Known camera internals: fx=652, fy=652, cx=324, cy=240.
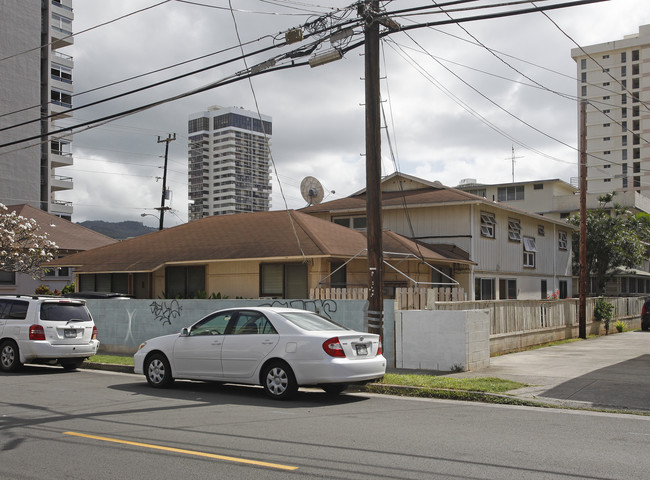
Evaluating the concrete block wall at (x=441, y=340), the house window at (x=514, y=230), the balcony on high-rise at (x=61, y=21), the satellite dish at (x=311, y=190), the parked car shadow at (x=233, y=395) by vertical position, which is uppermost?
the balcony on high-rise at (x=61, y=21)

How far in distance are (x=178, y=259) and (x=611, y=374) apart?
1407 centimetres

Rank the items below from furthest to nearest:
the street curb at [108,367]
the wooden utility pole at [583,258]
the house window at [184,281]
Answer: the wooden utility pole at [583,258], the house window at [184,281], the street curb at [108,367]

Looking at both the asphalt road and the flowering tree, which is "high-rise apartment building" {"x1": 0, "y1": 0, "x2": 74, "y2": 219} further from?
the asphalt road

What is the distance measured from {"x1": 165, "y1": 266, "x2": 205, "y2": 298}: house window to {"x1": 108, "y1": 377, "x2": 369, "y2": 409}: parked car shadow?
1006 centimetres

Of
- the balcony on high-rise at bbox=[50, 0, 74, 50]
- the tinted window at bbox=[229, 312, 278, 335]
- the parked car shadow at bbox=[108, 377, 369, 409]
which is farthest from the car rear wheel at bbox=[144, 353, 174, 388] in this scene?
the balcony on high-rise at bbox=[50, 0, 74, 50]

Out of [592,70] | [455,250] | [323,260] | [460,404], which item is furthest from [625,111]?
[460,404]

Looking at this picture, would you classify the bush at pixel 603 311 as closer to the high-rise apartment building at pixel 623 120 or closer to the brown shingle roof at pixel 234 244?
the brown shingle roof at pixel 234 244

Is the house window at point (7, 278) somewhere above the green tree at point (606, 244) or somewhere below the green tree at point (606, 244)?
below

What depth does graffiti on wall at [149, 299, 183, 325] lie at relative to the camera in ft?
59.5

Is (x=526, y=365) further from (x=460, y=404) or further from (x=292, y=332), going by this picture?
(x=292, y=332)

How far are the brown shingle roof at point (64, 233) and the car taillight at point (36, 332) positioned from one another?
1754cm

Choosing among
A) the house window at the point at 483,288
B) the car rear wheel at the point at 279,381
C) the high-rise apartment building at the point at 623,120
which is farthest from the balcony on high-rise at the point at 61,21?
the high-rise apartment building at the point at 623,120

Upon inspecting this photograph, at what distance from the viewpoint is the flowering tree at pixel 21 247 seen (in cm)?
2730

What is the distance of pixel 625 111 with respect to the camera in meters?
98.2
